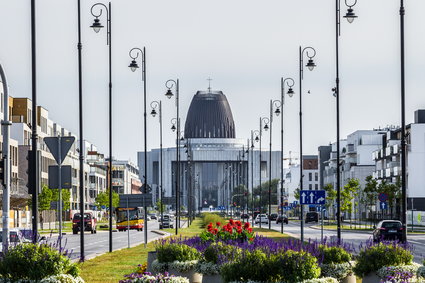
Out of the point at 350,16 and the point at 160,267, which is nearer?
the point at 160,267

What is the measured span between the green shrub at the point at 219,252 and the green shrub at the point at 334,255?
1.95 meters

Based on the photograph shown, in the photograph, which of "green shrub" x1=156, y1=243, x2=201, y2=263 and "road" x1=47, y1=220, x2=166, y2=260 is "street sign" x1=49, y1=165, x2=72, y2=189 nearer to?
"green shrub" x1=156, y1=243, x2=201, y2=263

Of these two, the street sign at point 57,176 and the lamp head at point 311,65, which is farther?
the lamp head at point 311,65

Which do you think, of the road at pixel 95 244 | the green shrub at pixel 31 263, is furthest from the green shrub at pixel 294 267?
the road at pixel 95 244

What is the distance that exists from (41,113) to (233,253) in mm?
132880

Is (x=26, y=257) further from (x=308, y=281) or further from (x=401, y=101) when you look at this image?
(x=401, y=101)

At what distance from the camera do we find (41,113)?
499ft

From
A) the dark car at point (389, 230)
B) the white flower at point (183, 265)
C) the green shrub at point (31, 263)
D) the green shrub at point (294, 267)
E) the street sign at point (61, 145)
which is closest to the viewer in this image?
the green shrub at point (294, 267)

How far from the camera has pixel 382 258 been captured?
844 inches

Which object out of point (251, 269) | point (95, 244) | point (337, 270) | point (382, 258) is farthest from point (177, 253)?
point (95, 244)

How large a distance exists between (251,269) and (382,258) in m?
5.55

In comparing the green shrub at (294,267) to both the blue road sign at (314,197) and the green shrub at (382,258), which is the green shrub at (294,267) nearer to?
the green shrub at (382,258)

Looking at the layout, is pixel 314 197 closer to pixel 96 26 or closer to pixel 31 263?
pixel 96 26

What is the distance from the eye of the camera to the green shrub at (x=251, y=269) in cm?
1664
